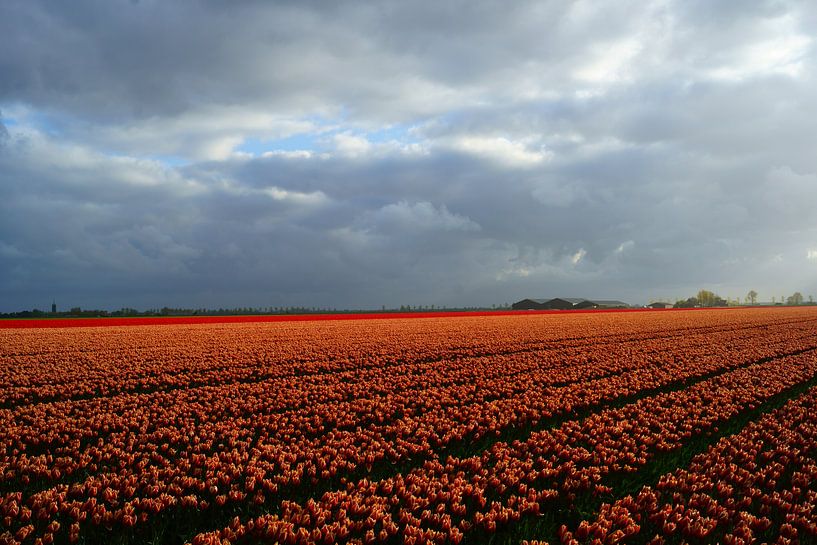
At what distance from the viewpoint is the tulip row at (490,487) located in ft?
18.6

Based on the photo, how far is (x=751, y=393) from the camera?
13.8m

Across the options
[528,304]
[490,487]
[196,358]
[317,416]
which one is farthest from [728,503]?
[528,304]

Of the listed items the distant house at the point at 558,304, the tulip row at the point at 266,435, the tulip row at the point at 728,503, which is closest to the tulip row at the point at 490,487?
the tulip row at the point at 728,503

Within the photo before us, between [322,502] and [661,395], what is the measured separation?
1067 centimetres

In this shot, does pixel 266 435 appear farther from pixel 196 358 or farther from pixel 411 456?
pixel 196 358

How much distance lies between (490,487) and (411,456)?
200cm

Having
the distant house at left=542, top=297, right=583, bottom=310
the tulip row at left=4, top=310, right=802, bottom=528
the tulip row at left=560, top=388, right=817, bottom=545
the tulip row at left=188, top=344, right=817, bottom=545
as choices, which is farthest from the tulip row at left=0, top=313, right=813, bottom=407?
the distant house at left=542, top=297, right=583, bottom=310

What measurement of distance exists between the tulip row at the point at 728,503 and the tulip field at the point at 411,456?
3 cm

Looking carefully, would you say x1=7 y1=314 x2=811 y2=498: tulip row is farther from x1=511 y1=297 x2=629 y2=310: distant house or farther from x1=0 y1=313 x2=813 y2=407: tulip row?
x1=511 y1=297 x2=629 y2=310: distant house

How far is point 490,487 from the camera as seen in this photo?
710 cm

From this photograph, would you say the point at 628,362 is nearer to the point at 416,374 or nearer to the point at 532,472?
the point at 416,374

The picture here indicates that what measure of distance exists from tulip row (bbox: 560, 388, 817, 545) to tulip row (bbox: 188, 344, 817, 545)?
78 centimetres

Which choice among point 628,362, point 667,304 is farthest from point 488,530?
point 667,304

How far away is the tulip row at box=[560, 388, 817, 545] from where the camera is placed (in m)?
5.91
